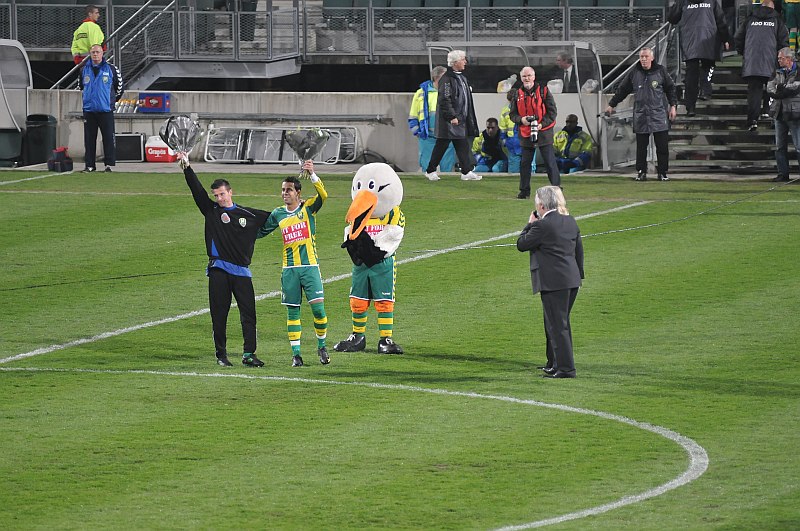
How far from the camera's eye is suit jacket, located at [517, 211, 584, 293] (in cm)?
1195

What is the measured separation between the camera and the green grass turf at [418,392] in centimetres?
880

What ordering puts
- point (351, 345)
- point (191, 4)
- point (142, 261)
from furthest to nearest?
point (191, 4)
point (142, 261)
point (351, 345)

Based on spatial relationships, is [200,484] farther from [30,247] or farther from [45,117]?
[45,117]

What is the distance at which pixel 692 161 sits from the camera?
25891mm

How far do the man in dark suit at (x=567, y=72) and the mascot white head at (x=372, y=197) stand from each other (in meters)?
14.0

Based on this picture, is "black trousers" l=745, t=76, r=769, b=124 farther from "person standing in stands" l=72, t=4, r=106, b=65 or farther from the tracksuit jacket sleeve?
the tracksuit jacket sleeve

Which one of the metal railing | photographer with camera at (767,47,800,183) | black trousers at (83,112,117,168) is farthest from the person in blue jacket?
photographer with camera at (767,47,800,183)

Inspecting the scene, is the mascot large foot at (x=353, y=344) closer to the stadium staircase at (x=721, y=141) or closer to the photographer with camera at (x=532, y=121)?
the photographer with camera at (x=532, y=121)

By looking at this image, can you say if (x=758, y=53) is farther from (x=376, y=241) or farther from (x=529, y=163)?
(x=376, y=241)

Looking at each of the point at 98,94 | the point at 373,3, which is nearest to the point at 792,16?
the point at 373,3

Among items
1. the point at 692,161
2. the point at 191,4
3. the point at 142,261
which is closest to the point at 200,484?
the point at 142,261

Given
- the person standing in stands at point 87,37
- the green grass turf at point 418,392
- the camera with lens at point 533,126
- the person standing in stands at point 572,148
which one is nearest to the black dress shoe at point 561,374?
the green grass turf at point 418,392

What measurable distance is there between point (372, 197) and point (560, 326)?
80.1 inches

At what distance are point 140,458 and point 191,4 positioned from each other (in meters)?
24.8
